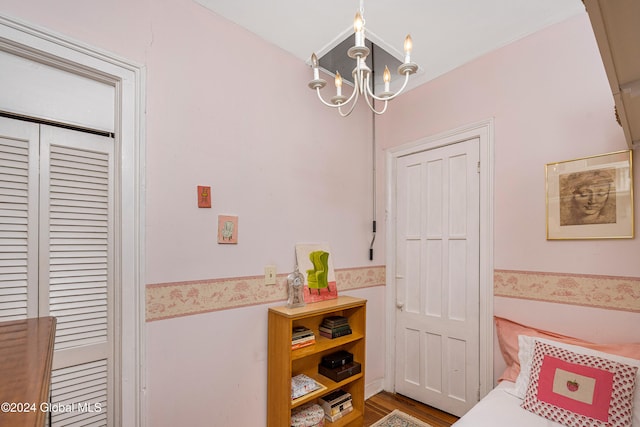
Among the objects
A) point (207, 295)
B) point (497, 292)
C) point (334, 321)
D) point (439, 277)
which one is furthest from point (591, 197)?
point (207, 295)

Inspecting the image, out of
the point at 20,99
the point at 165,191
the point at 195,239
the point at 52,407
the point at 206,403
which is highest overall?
the point at 20,99

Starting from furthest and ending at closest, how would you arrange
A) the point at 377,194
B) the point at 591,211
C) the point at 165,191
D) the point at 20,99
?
the point at 377,194, the point at 591,211, the point at 165,191, the point at 20,99

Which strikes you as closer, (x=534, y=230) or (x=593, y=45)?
(x=593, y=45)

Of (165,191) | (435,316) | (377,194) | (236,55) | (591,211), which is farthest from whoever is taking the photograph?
(377,194)

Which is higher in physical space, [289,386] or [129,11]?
[129,11]

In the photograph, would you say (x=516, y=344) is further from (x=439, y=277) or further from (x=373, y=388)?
(x=373, y=388)

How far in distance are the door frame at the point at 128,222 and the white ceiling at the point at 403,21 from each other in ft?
2.23

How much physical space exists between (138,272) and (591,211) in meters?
2.47

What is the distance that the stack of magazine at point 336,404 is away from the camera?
7.19 ft

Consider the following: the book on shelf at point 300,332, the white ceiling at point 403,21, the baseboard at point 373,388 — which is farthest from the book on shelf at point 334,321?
the white ceiling at point 403,21

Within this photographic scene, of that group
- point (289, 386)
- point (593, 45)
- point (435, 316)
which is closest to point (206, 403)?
point (289, 386)

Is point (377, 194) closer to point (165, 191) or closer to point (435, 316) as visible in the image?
point (435, 316)

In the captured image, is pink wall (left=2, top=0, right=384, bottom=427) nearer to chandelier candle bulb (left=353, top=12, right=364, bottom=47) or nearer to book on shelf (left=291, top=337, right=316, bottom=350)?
book on shelf (left=291, top=337, right=316, bottom=350)

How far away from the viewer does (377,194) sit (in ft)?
9.42
